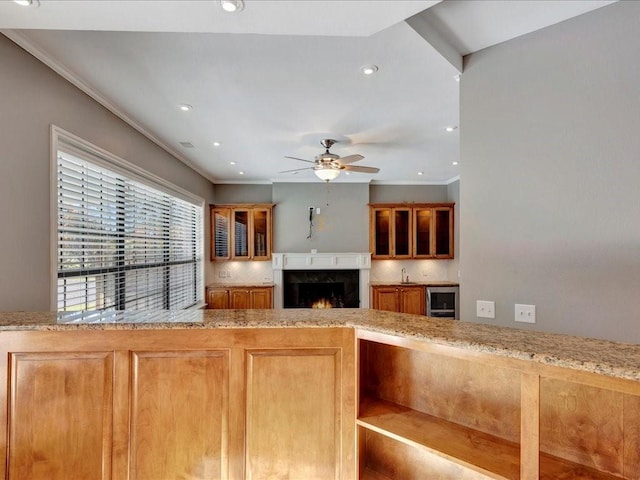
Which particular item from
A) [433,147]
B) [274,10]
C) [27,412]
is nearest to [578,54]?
[274,10]

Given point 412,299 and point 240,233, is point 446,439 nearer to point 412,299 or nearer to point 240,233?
point 412,299

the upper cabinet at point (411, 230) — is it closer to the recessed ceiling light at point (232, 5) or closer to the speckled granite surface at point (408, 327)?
the speckled granite surface at point (408, 327)

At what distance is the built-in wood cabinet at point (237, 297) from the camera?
18.5 feet

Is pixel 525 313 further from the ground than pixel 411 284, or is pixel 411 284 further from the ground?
pixel 525 313

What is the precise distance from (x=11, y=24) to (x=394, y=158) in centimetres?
400

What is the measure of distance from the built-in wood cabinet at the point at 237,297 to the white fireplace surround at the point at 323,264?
27 cm

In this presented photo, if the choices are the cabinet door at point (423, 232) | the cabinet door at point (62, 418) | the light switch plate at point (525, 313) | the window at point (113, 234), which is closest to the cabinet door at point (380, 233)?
the cabinet door at point (423, 232)

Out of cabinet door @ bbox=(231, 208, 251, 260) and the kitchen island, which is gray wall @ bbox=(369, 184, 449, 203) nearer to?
cabinet door @ bbox=(231, 208, 251, 260)

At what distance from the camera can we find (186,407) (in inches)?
53.1

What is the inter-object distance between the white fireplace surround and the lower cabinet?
456cm

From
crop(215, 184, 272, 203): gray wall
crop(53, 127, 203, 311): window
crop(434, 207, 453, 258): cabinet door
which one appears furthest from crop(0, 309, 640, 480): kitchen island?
crop(434, 207, 453, 258): cabinet door

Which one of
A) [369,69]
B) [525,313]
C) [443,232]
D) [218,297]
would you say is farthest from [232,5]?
[443,232]

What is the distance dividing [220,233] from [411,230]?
3.57 metres

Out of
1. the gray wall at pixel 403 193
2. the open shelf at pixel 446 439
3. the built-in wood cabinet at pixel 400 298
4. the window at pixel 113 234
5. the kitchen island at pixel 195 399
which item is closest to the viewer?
the open shelf at pixel 446 439
